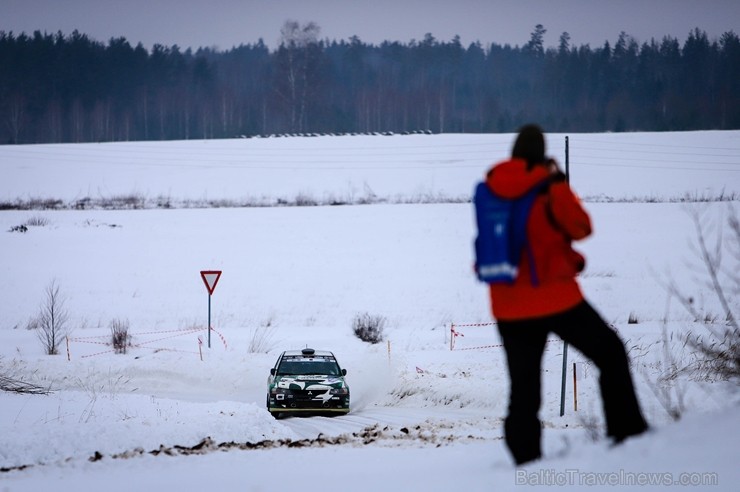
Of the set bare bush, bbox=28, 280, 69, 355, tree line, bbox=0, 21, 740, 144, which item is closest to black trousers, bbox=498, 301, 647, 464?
bare bush, bbox=28, 280, 69, 355

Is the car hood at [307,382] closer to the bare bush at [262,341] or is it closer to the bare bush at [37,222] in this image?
the bare bush at [262,341]

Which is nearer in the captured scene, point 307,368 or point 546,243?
point 546,243

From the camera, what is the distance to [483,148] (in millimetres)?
85688

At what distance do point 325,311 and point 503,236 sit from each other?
99.3 ft

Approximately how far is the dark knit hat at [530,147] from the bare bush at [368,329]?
2342 cm

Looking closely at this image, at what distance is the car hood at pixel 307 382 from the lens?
1767cm

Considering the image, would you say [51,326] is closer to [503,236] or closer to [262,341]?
[262,341]

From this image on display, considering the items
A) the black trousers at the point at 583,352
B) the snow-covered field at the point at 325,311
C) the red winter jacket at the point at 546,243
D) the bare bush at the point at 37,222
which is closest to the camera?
the red winter jacket at the point at 546,243

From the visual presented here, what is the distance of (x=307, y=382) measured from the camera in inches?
700

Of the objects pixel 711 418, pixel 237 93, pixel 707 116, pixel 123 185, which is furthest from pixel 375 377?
pixel 237 93

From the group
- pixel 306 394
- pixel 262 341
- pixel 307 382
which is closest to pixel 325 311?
pixel 262 341

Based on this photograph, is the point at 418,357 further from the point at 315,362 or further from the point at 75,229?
the point at 75,229

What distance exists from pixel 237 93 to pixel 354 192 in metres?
88.9

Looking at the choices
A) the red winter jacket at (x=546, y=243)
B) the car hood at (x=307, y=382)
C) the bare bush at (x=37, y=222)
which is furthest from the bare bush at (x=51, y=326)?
the red winter jacket at (x=546, y=243)
